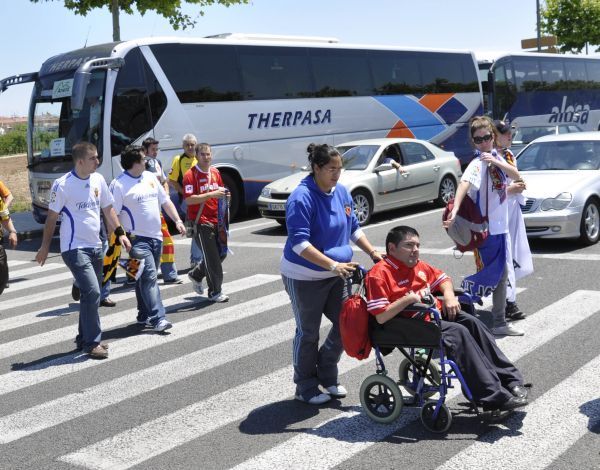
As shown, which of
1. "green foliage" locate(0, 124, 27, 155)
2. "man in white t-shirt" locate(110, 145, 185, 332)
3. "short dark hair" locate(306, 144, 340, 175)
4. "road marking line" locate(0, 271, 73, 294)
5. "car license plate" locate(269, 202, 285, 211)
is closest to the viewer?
"short dark hair" locate(306, 144, 340, 175)

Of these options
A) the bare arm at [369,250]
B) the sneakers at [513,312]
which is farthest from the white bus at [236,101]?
the bare arm at [369,250]

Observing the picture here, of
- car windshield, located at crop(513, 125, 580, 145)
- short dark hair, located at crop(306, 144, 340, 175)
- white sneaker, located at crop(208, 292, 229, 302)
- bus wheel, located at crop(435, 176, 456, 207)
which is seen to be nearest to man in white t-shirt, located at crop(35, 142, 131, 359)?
white sneaker, located at crop(208, 292, 229, 302)

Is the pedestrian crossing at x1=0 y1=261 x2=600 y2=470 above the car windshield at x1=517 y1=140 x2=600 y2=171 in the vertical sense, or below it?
below

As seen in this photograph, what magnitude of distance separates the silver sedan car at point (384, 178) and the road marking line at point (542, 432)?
9139mm

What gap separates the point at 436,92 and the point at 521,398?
18.3 m

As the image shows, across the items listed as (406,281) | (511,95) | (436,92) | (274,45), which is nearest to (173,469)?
(406,281)

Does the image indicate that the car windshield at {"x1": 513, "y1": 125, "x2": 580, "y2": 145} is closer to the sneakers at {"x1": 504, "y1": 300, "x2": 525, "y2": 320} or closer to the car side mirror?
the car side mirror

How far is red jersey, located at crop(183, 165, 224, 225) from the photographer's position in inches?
352

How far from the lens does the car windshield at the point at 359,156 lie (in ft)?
49.9

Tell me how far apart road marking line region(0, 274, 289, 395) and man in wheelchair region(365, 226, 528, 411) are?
304 centimetres

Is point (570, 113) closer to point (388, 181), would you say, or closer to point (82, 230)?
point (388, 181)

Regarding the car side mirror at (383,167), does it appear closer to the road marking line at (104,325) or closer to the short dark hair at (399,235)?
the road marking line at (104,325)

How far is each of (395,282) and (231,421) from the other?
139cm

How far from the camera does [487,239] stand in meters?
7.00
